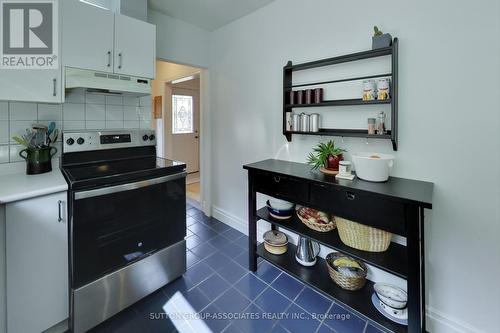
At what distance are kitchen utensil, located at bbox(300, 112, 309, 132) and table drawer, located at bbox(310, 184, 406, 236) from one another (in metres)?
0.56

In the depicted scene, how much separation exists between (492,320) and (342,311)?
79 cm

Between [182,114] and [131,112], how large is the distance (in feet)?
8.84

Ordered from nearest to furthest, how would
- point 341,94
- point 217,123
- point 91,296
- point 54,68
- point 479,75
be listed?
point 479,75 → point 91,296 → point 54,68 → point 341,94 → point 217,123

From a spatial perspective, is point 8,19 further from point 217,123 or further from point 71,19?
point 217,123

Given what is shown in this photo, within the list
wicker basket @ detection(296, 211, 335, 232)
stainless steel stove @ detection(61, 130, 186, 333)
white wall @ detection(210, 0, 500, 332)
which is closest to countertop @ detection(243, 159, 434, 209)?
white wall @ detection(210, 0, 500, 332)

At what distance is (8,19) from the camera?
1.52 m

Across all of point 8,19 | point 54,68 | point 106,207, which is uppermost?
point 8,19

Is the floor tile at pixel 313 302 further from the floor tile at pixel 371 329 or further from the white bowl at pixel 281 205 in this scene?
the white bowl at pixel 281 205

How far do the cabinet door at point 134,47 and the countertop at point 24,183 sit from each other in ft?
3.00

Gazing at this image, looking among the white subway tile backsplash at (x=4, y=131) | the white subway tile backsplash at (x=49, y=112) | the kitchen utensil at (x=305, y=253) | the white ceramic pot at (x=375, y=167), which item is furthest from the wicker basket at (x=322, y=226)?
the white subway tile backsplash at (x=4, y=131)

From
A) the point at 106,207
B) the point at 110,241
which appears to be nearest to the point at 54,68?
the point at 106,207

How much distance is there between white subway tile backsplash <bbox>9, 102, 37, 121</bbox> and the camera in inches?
65.2

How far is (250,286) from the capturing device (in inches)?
74.7

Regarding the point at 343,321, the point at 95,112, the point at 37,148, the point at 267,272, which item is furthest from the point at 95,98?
the point at 343,321
